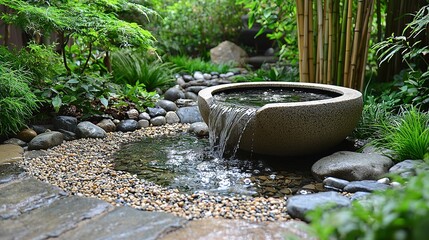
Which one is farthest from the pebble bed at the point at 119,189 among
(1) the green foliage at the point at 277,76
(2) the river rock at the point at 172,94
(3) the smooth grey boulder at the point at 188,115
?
(1) the green foliage at the point at 277,76

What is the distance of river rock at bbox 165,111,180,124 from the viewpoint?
4.56 m

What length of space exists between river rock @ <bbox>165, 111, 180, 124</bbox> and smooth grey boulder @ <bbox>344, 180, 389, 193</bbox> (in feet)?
8.02

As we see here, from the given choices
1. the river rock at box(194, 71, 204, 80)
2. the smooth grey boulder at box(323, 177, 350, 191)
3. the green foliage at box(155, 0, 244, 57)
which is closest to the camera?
the smooth grey boulder at box(323, 177, 350, 191)

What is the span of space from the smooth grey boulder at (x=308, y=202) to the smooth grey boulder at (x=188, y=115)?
2510 mm

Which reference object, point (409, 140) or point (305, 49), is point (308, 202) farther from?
point (305, 49)

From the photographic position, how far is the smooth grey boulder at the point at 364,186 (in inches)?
93.8

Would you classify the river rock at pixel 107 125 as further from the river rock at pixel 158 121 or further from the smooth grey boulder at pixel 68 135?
the river rock at pixel 158 121

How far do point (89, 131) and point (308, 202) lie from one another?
237cm

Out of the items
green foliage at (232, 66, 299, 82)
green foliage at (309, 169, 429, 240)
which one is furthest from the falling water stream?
green foliage at (232, 66, 299, 82)

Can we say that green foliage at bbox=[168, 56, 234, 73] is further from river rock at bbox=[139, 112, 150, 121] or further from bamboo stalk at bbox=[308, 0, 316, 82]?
bamboo stalk at bbox=[308, 0, 316, 82]

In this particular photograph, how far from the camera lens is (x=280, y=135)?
9.55 feet

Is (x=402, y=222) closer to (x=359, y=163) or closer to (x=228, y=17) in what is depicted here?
(x=359, y=163)

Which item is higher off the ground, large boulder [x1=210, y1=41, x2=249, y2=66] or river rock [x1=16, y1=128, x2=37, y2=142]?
large boulder [x1=210, y1=41, x2=249, y2=66]

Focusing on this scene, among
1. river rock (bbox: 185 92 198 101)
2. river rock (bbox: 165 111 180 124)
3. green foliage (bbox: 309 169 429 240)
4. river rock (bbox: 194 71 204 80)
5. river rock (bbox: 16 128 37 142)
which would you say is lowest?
river rock (bbox: 165 111 180 124)
